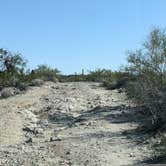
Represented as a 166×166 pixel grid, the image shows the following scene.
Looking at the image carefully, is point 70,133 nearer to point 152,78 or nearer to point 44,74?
point 152,78

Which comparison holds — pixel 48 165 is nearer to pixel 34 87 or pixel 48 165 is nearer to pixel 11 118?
pixel 11 118

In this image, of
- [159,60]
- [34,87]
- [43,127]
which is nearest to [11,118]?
[43,127]

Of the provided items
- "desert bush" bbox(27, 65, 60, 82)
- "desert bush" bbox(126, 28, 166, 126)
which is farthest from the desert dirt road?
"desert bush" bbox(27, 65, 60, 82)

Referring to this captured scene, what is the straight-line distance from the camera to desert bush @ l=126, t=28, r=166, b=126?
17.5 metres

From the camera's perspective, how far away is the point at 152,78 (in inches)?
826

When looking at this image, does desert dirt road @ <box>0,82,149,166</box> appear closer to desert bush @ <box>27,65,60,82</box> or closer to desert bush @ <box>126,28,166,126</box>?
desert bush @ <box>126,28,166,126</box>

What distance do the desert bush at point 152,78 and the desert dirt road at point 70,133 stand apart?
3.00ft

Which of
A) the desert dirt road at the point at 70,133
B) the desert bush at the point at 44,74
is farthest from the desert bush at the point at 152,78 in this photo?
the desert bush at the point at 44,74

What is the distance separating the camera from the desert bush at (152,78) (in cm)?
1755

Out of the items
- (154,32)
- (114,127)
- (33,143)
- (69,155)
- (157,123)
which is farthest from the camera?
(154,32)

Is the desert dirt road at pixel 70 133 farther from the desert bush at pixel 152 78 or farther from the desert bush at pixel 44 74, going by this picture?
the desert bush at pixel 44 74

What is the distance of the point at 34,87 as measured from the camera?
38562 mm

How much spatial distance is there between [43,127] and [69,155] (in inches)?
235

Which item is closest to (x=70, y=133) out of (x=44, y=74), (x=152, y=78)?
(x=152, y=78)
